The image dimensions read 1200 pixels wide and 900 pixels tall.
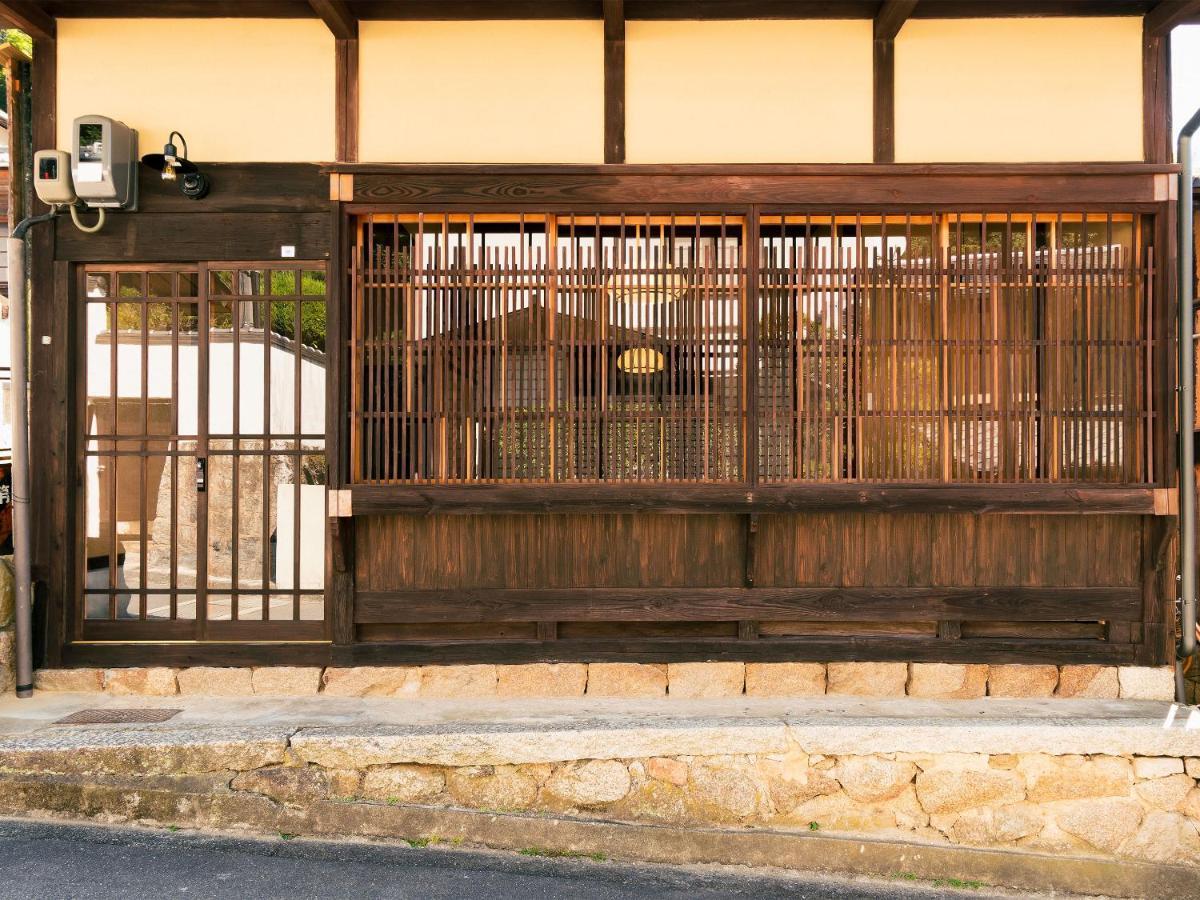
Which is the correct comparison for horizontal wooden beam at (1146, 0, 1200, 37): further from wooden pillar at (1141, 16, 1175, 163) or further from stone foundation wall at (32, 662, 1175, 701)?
stone foundation wall at (32, 662, 1175, 701)

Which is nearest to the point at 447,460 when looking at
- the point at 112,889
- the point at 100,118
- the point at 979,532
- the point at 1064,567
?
the point at 112,889

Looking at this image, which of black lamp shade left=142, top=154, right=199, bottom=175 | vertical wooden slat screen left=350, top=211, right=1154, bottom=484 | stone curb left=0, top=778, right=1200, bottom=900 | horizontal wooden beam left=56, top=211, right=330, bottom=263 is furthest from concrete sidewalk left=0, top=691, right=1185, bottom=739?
black lamp shade left=142, top=154, right=199, bottom=175

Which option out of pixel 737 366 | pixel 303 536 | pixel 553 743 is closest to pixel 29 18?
pixel 303 536

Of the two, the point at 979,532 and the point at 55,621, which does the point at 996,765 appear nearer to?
the point at 979,532

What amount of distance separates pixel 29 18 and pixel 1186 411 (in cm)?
861

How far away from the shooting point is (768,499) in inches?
208

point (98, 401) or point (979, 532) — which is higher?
point (98, 401)

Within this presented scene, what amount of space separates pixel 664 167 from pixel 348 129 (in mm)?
2300

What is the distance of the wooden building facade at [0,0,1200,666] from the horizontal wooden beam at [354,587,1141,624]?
0.09ft

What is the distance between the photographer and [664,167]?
532cm

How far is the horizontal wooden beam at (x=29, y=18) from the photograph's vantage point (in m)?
5.23

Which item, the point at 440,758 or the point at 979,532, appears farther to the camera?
the point at 979,532

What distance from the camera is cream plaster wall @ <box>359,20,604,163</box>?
18.0ft

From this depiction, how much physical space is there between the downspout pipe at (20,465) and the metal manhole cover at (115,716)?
650mm
